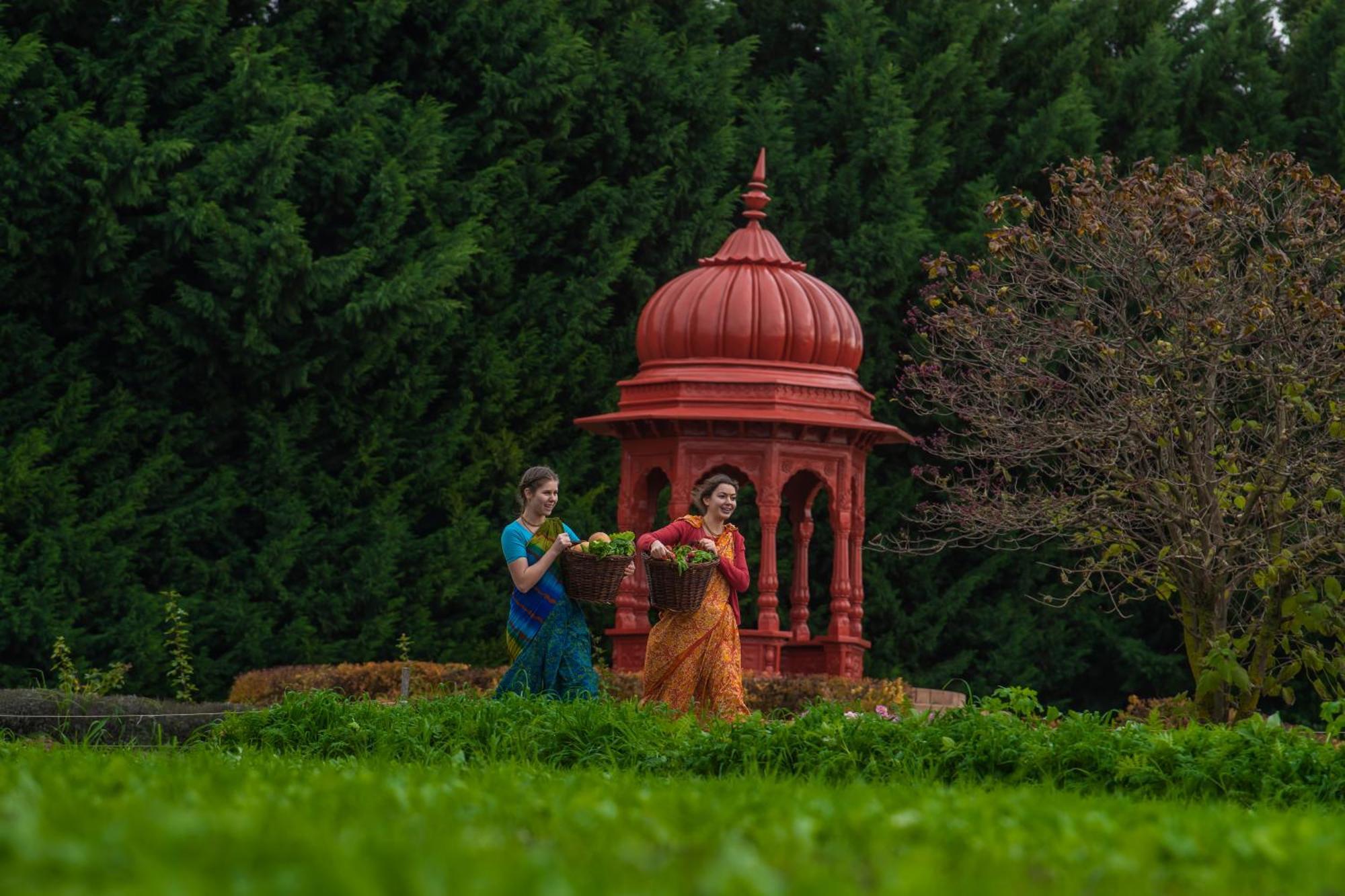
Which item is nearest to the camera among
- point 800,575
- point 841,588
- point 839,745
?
point 839,745

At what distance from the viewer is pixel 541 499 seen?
9.44 metres

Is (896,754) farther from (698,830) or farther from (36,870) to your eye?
(36,870)

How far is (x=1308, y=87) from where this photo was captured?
1919 centimetres


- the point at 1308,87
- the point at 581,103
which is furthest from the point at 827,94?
the point at 1308,87

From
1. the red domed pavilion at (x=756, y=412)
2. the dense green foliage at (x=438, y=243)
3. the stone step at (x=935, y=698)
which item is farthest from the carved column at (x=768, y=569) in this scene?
the dense green foliage at (x=438, y=243)

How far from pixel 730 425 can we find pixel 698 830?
912 centimetres

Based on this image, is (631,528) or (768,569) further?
(631,528)

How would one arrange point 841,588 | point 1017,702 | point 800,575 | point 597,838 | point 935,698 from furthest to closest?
1. point 800,575
2. point 935,698
3. point 841,588
4. point 1017,702
5. point 597,838

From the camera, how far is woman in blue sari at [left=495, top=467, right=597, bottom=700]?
30.9ft

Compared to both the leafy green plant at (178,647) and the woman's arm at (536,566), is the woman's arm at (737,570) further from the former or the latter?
the leafy green plant at (178,647)

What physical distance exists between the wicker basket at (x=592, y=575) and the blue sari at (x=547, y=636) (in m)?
0.15

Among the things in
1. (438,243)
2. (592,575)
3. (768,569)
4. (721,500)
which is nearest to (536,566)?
(592,575)

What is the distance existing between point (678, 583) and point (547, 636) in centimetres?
74

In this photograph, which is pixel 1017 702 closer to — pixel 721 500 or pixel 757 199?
pixel 721 500
